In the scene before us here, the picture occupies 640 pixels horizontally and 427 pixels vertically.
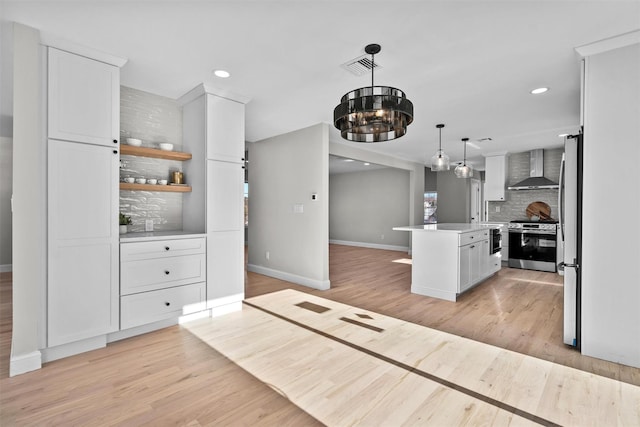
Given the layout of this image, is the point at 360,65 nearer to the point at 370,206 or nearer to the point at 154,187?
the point at 154,187

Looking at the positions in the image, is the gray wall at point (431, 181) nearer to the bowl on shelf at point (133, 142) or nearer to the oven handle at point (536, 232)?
the oven handle at point (536, 232)

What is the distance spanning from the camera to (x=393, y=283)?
4.96m

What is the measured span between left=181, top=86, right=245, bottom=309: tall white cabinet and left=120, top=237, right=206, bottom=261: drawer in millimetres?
157

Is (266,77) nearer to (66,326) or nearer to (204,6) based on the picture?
(204,6)

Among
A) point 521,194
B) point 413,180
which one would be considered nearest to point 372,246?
point 413,180

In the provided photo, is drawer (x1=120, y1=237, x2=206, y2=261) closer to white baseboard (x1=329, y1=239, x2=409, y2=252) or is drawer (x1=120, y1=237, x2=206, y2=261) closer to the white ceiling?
the white ceiling

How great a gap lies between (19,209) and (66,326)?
0.98 meters

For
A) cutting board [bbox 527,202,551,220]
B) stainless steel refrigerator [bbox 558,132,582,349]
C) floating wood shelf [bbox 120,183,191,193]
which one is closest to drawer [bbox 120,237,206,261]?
floating wood shelf [bbox 120,183,191,193]

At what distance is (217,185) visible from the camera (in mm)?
3416

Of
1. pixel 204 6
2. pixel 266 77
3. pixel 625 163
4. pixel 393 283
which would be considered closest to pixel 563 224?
pixel 625 163

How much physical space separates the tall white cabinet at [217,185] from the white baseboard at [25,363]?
141 centimetres

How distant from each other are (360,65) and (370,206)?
720 centimetres

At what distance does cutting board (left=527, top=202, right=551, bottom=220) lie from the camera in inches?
259

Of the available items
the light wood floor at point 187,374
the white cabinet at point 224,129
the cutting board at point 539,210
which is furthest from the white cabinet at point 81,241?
the cutting board at point 539,210
